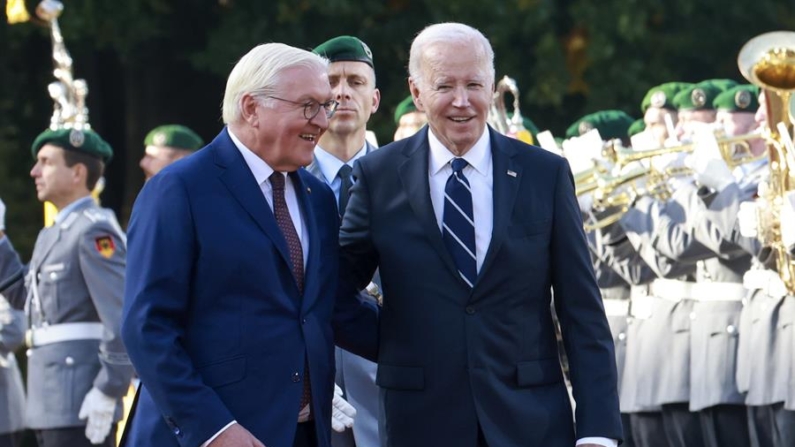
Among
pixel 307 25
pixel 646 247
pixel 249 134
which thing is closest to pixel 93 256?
pixel 646 247

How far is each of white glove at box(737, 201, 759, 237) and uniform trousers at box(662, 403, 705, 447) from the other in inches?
68.5

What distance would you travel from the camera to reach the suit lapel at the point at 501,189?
235 inches

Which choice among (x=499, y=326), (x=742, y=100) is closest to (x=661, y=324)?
(x=742, y=100)

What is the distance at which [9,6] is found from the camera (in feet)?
42.6

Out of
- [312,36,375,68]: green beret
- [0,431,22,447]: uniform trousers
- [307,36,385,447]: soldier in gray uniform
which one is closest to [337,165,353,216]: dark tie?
[307,36,385,447]: soldier in gray uniform

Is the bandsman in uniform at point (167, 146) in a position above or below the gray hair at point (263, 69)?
below

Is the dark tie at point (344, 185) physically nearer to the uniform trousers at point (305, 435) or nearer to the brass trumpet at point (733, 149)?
the uniform trousers at point (305, 435)

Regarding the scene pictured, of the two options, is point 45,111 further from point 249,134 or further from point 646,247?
point 249,134

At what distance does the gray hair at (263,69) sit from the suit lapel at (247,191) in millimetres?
119

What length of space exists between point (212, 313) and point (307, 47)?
10131mm

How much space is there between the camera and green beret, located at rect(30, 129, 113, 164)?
10227 mm

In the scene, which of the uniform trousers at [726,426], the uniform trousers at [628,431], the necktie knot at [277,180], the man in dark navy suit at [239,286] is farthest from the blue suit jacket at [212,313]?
the uniform trousers at [628,431]

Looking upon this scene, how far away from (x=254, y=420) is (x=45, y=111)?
38.4 feet

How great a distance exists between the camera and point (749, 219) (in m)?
9.45
